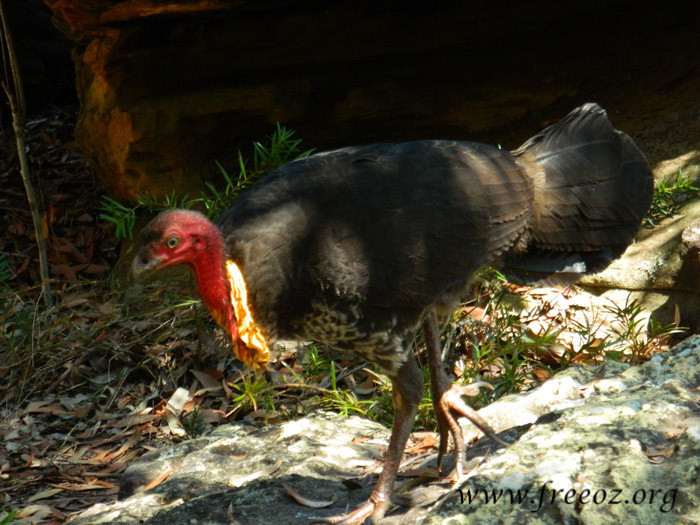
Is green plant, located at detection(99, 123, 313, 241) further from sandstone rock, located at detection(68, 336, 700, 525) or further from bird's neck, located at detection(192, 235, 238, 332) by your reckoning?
bird's neck, located at detection(192, 235, 238, 332)

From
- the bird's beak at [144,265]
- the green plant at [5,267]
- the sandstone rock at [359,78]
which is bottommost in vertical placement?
the green plant at [5,267]

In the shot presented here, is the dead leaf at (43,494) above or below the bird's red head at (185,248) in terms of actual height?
below

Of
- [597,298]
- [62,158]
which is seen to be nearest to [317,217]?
[597,298]

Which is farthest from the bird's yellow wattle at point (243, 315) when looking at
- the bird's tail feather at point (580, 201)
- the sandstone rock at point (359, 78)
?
the sandstone rock at point (359, 78)

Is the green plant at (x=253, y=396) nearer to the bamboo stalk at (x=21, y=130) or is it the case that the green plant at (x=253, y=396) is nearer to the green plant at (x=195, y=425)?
the green plant at (x=195, y=425)

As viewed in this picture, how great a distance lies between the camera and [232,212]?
3846 millimetres

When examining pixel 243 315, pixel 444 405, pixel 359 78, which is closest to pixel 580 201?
pixel 444 405

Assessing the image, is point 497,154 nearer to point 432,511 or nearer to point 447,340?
point 447,340

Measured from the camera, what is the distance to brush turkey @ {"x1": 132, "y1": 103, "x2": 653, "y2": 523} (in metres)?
3.63

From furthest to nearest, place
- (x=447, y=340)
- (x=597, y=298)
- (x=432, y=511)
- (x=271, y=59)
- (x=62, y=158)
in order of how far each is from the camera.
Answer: (x=62, y=158) → (x=271, y=59) → (x=597, y=298) → (x=447, y=340) → (x=432, y=511)

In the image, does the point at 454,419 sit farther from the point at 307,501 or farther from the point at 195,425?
the point at 195,425

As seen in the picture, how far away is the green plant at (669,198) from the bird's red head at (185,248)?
364 centimetres

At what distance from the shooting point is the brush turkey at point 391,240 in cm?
363

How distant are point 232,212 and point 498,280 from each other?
2.56m
